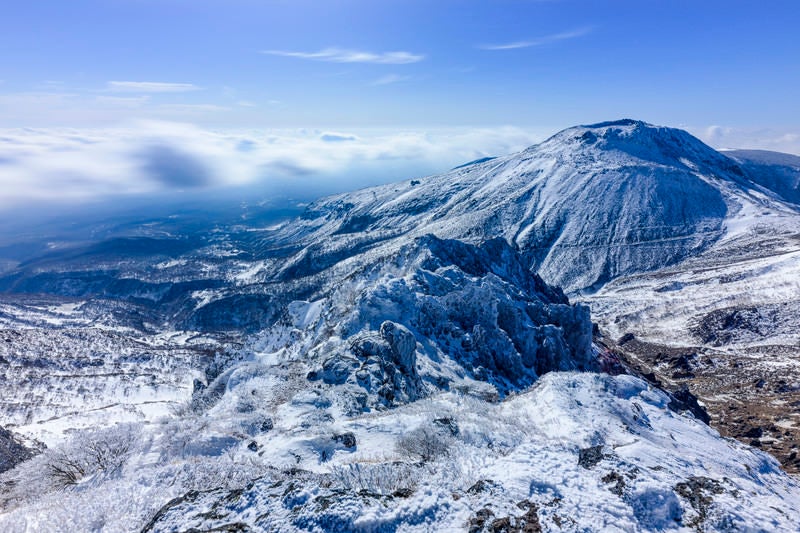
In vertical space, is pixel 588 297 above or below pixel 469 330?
below

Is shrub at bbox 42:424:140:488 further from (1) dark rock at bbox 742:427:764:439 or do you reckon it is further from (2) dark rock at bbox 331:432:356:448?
(1) dark rock at bbox 742:427:764:439

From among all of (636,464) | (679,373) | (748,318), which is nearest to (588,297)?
(748,318)

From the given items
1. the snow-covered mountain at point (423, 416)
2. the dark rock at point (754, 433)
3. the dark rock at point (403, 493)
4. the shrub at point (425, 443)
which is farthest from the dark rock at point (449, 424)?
the dark rock at point (754, 433)

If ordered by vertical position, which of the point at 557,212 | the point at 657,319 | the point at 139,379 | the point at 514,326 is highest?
the point at 557,212

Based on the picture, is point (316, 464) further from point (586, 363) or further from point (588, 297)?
point (588, 297)

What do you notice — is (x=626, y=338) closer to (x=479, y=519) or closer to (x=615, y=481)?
(x=615, y=481)

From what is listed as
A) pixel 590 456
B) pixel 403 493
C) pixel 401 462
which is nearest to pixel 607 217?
pixel 590 456

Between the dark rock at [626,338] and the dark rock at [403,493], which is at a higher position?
the dark rock at [403,493]

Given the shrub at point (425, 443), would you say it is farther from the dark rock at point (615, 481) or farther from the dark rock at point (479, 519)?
the dark rock at point (615, 481)

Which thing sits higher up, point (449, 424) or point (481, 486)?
point (481, 486)

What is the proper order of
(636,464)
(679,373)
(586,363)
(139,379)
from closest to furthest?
(636,464) → (586,363) → (679,373) → (139,379)

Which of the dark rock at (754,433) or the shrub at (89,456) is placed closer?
the shrub at (89,456)
